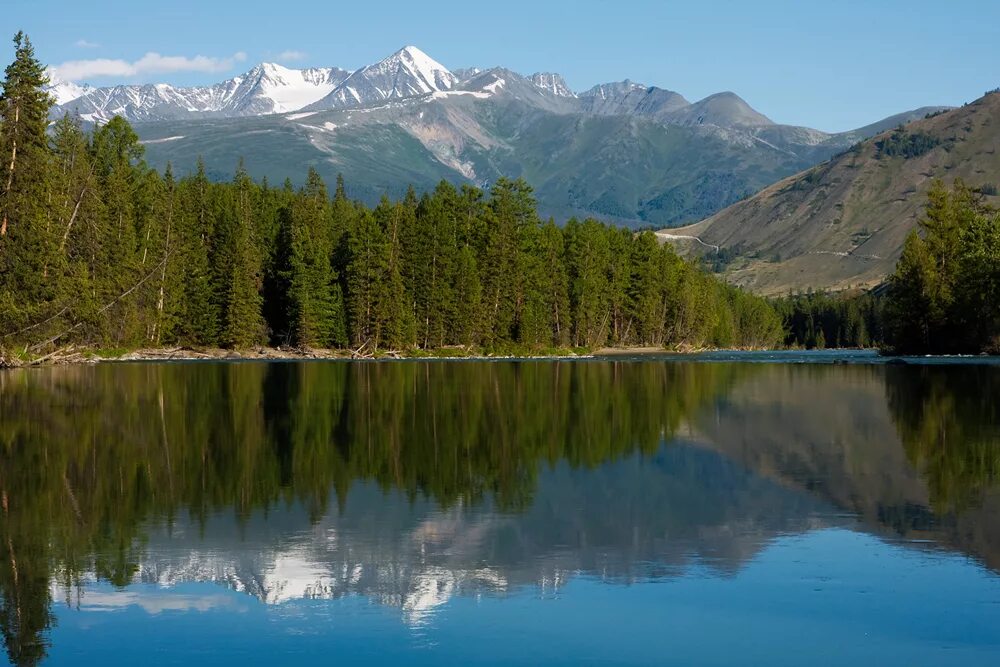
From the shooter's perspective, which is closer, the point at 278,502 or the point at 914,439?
the point at 278,502

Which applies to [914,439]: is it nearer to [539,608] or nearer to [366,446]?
[366,446]

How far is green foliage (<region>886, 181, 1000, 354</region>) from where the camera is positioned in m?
121

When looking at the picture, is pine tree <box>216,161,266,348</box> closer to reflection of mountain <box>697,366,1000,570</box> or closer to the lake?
reflection of mountain <box>697,366,1000,570</box>

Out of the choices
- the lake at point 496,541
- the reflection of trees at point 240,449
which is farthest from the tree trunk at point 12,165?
the lake at point 496,541

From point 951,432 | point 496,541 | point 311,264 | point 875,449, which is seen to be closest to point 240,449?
point 496,541

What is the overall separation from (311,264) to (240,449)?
105 meters

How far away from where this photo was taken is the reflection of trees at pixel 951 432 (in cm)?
2642

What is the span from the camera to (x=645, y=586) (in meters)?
16.8

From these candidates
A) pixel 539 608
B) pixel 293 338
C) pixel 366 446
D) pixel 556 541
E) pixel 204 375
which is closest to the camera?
pixel 539 608

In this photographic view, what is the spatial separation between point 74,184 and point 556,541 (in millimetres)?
95556

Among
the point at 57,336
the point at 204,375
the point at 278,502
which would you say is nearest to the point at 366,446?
the point at 278,502

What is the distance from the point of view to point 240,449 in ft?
108

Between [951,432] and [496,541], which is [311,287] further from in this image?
[496,541]

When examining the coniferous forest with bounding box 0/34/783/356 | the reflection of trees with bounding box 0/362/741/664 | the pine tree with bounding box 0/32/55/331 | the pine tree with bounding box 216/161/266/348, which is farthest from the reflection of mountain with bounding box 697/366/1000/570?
the pine tree with bounding box 216/161/266/348
